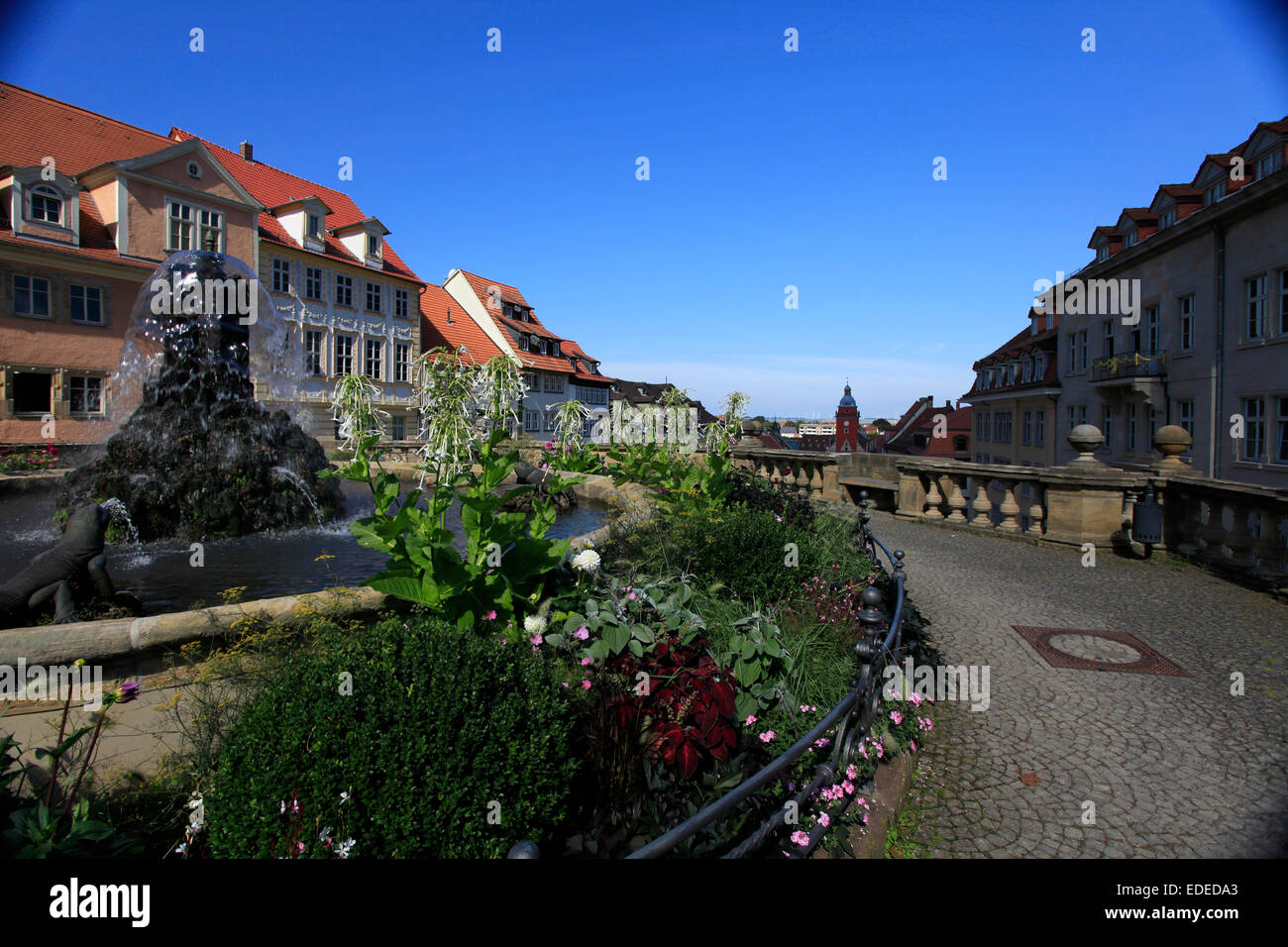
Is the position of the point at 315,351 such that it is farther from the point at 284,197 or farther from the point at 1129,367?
the point at 1129,367

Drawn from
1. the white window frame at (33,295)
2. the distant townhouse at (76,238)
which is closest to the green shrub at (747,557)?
the distant townhouse at (76,238)

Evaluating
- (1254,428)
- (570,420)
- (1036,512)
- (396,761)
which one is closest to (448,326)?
(570,420)

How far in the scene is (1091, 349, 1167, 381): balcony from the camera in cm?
2816

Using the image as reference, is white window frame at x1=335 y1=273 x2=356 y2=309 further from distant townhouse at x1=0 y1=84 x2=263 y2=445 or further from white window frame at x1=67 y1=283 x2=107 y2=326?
white window frame at x1=67 y1=283 x2=107 y2=326

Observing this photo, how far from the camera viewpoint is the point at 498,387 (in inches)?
224

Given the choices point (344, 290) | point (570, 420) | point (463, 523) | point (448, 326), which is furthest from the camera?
point (448, 326)

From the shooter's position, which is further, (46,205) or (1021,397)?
(1021,397)

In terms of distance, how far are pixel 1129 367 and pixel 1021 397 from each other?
12708 millimetres

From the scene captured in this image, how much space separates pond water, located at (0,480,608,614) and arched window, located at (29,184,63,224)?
19.9 m

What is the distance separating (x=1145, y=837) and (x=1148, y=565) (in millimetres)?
7368

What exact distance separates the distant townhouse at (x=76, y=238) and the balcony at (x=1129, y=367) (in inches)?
1548

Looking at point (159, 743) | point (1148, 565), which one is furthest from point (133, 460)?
point (1148, 565)

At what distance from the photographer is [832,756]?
3.50m
